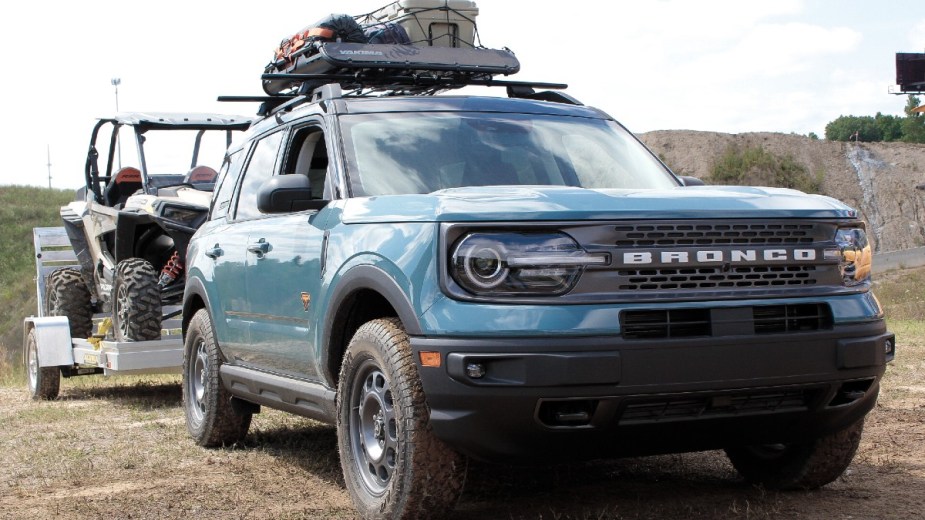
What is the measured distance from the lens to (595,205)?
4508mm

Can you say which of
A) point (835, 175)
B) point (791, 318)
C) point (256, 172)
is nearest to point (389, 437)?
point (791, 318)

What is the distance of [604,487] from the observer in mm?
5801

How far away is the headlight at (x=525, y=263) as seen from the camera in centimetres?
441

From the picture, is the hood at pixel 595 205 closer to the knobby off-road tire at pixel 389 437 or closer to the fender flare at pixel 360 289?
the fender flare at pixel 360 289

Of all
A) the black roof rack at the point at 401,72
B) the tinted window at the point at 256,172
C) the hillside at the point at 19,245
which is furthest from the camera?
the hillside at the point at 19,245

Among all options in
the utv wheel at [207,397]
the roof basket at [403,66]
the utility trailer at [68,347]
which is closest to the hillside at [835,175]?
the utility trailer at [68,347]

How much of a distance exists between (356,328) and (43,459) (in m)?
3.12

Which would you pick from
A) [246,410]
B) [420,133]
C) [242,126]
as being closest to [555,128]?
[420,133]

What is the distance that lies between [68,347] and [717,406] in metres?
8.78

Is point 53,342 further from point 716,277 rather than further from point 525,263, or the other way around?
point 716,277

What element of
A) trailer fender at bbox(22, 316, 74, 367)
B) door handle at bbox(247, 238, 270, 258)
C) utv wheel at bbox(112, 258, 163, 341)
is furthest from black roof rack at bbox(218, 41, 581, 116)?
trailer fender at bbox(22, 316, 74, 367)

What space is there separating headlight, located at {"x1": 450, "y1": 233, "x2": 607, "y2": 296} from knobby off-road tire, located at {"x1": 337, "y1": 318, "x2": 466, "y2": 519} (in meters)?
0.51

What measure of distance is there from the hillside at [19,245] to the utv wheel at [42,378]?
23.2 metres

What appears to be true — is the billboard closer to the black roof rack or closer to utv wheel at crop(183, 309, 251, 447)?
the black roof rack
